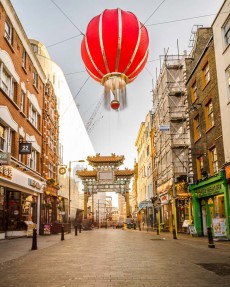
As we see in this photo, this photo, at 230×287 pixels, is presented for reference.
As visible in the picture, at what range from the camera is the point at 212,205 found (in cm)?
2102

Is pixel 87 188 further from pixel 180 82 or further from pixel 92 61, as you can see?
pixel 92 61

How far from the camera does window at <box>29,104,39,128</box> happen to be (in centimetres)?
2666

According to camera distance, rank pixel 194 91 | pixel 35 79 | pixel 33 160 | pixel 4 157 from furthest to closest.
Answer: pixel 35 79, pixel 33 160, pixel 194 91, pixel 4 157

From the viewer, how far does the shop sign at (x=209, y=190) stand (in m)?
18.7

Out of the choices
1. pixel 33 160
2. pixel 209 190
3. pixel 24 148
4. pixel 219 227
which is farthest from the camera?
pixel 33 160

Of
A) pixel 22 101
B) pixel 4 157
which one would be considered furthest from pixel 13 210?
pixel 4 157

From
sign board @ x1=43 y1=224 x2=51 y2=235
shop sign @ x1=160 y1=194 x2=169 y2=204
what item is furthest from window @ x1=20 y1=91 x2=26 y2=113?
shop sign @ x1=160 y1=194 x2=169 y2=204

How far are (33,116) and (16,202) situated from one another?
27.0 feet

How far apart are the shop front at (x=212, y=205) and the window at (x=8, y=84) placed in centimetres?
1355

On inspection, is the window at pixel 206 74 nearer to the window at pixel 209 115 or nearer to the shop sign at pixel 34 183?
the window at pixel 209 115

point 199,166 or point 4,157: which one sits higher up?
point 199,166

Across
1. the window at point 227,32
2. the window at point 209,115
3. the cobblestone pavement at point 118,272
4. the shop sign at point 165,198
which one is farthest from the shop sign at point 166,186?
the cobblestone pavement at point 118,272

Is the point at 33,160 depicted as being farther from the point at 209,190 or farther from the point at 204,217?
the point at 209,190

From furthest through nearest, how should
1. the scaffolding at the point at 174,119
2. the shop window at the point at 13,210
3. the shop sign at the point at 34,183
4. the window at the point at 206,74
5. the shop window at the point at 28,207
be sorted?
the scaffolding at the point at 174,119, the shop window at the point at 28,207, the shop sign at the point at 34,183, the shop window at the point at 13,210, the window at the point at 206,74
